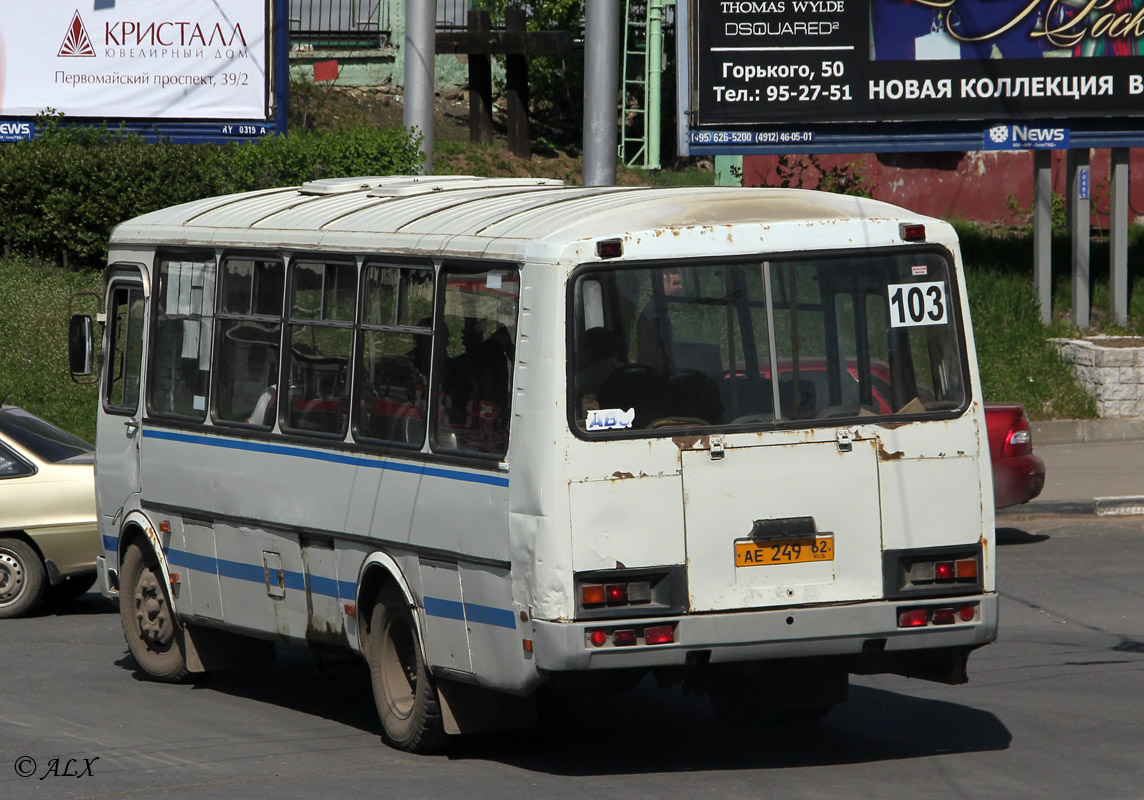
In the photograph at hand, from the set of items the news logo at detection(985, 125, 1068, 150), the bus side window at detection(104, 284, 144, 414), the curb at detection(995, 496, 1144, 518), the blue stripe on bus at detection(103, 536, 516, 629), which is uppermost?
the news logo at detection(985, 125, 1068, 150)

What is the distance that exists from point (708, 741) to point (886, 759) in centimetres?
92

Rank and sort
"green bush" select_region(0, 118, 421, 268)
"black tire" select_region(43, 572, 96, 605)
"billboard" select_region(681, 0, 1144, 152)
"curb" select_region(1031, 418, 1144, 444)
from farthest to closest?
"green bush" select_region(0, 118, 421, 268), "billboard" select_region(681, 0, 1144, 152), "curb" select_region(1031, 418, 1144, 444), "black tire" select_region(43, 572, 96, 605)

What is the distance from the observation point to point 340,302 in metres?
8.39

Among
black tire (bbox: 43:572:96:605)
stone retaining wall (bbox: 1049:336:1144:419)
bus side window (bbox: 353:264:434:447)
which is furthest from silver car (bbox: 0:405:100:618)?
stone retaining wall (bbox: 1049:336:1144:419)

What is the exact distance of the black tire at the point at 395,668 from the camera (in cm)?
791

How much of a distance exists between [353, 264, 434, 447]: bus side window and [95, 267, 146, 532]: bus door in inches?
93.1

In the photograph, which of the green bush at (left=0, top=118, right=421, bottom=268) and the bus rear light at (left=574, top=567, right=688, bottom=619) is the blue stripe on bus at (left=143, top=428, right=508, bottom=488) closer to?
the bus rear light at (left=574, top=567, right=688, bottom=619)

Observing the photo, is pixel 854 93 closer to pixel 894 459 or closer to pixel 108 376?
pixel 108 376

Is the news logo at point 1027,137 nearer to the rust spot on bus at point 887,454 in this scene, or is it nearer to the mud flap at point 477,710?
the rust spot on bus at point 887,454

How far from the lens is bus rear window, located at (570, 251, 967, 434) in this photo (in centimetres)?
711

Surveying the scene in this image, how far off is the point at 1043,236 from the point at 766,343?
14.7 meters

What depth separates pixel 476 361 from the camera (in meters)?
7.49

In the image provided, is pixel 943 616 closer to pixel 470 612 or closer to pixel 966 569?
pixel 966 569

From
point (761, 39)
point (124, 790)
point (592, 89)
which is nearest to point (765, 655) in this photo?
point (124, 790)
